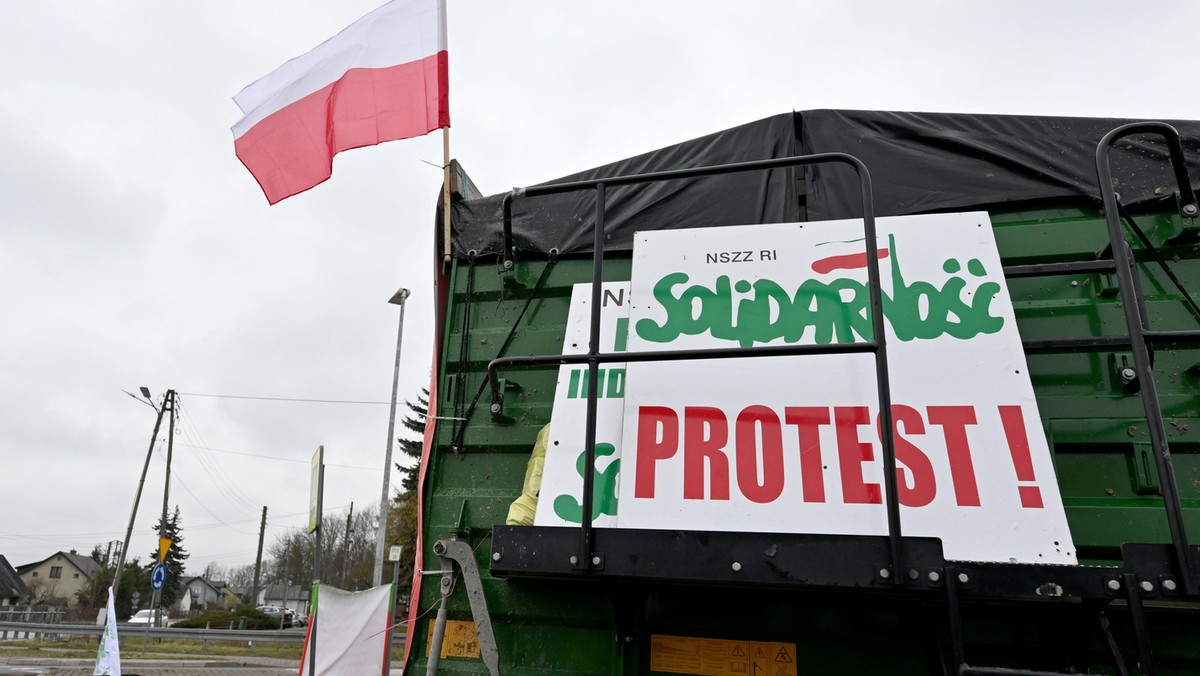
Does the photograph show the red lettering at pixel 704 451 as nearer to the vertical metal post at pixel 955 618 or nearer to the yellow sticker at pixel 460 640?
the vertical metal post at pixel 955 618

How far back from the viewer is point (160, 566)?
58.7 feet

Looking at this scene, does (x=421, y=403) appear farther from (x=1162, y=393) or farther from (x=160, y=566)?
(x=1162, y=393)

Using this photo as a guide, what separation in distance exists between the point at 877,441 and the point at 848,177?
1.33m

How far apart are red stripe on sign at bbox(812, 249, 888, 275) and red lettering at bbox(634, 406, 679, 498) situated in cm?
80

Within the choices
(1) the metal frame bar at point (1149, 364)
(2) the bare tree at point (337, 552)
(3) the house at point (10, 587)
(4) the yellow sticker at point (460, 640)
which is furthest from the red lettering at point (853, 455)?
(3) the house at point (10, 587)

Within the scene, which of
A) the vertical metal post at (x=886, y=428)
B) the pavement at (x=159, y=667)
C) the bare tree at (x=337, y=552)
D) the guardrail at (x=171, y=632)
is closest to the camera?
the vertical metal post at (x=886, y=428)

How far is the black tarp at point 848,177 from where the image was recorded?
2.73 metres

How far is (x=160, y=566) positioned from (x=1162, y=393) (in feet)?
69.9

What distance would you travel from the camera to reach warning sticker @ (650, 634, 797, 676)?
2.33m

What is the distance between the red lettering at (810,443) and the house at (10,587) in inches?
2606

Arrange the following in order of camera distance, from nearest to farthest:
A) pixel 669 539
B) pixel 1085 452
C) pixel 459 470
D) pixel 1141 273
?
pixel 669 539 < pixel 1085 452 < pixel 1141 273 < pixel 459 470

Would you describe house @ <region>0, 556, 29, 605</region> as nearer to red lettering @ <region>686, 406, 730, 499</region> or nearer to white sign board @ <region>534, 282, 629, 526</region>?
white sign board @ <region>534, 282, 629, 526</region>

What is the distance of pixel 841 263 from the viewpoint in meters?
2.58

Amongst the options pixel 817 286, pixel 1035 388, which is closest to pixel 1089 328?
pixel 1035 388
